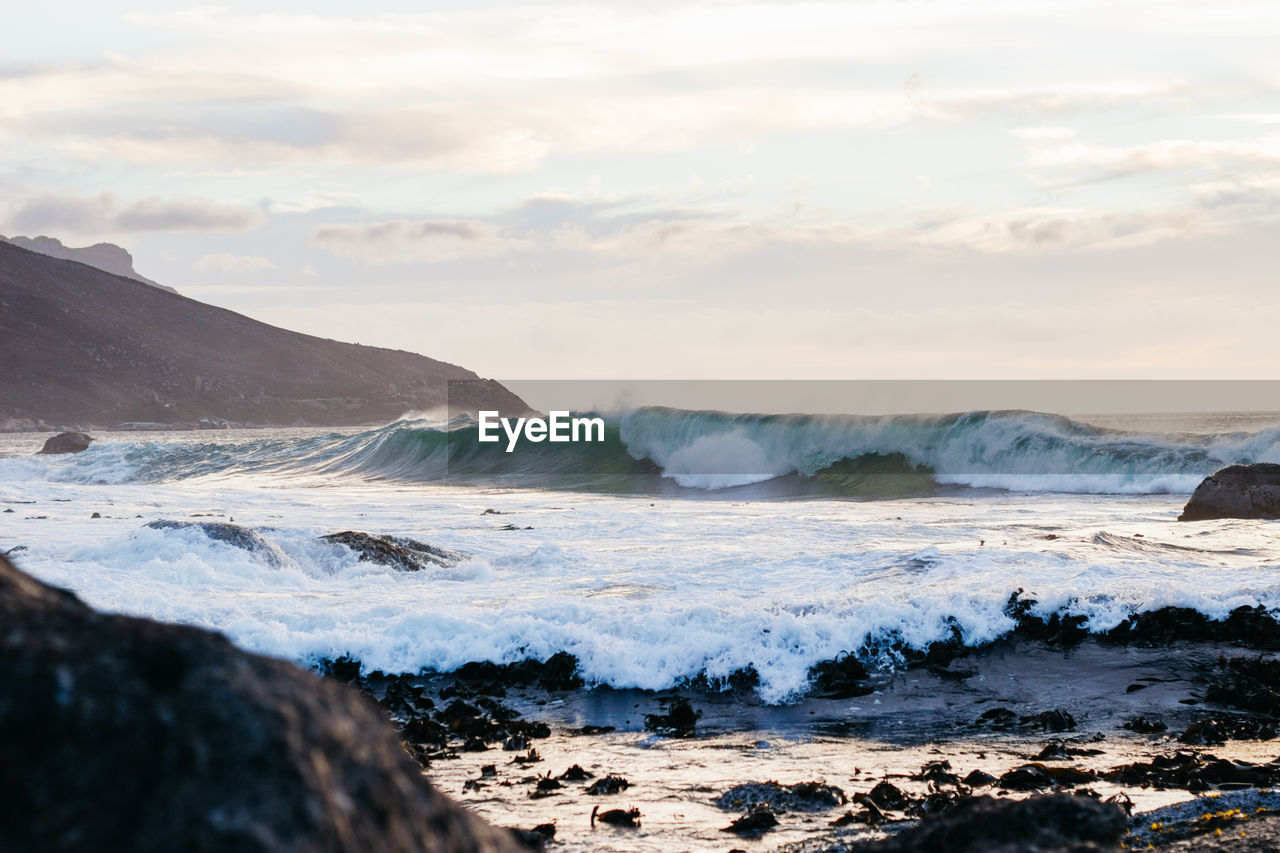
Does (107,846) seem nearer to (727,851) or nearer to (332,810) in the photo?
(332,810)

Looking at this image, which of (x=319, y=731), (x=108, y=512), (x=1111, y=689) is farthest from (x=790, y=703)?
(x=108, y=512)

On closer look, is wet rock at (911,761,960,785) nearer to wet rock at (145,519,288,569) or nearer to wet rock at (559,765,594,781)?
wet rock at (559,765,594,781)

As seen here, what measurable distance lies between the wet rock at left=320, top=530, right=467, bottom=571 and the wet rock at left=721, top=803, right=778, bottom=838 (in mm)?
8776

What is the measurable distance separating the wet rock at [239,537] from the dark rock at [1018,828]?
11303mm

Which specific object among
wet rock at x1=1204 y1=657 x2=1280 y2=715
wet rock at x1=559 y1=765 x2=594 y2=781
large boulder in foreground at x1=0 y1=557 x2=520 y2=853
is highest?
large boulder in foreground at x1=0 y1=557 x2=520 y2=853

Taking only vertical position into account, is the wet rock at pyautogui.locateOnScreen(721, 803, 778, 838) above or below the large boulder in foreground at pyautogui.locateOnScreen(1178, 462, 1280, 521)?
below

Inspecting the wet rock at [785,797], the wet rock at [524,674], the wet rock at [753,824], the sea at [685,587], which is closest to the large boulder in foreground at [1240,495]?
the sea at [685,587]

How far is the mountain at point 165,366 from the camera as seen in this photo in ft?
400

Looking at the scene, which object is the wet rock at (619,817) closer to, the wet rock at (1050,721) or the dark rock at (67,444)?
the wet rock at (1050,721)

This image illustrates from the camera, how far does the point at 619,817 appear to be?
5.37 meters

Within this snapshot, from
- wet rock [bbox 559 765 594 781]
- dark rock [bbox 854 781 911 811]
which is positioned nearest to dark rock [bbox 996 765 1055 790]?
dark rock [bbox 854 781 911 811]

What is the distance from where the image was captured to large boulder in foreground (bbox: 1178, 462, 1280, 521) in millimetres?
18078

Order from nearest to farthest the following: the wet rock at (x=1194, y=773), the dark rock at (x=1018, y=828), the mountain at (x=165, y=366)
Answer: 1. the dark rock at (x=1018, y=828)
2. the wet rock at (x=1194, y=773)
3. the mountain at (x=165, y=366)

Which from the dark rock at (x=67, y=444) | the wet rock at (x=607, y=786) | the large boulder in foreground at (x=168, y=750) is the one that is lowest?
the wet rock at (x=607, y=786)
